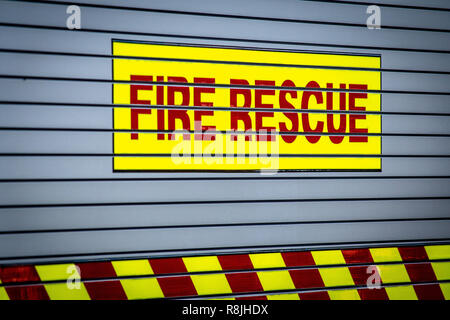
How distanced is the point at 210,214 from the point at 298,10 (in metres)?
1.68

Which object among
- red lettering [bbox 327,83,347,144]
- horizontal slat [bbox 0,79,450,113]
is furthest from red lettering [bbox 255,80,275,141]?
horizontal slat [bbox 0,79,450,113]

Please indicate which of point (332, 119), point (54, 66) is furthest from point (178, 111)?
point (332, 119)

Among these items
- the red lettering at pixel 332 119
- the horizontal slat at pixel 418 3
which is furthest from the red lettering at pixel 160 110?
the horizontal slat at pixel 418 3

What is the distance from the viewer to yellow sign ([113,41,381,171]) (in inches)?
108

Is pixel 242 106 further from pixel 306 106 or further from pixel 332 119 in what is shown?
pixel 332 119

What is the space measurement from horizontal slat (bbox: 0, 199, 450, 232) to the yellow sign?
0.28 metres

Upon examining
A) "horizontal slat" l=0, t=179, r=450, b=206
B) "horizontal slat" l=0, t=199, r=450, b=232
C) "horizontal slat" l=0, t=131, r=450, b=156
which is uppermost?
"horizontal slat" l=0, t=131, r=450, b=156

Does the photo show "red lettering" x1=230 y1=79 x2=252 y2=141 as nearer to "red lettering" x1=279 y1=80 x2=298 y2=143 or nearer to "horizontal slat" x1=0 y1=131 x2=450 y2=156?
"red lettering" x1=279 y1=80 x2=298 y2=143

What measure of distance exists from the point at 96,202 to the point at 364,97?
2154 mm

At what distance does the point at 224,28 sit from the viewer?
2.88 m

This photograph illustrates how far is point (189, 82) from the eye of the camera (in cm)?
283

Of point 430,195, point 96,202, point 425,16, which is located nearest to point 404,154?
point 430,195

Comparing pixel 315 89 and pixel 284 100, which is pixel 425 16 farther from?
pixel 284 100

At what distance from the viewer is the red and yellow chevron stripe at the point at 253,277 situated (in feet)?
8.67
